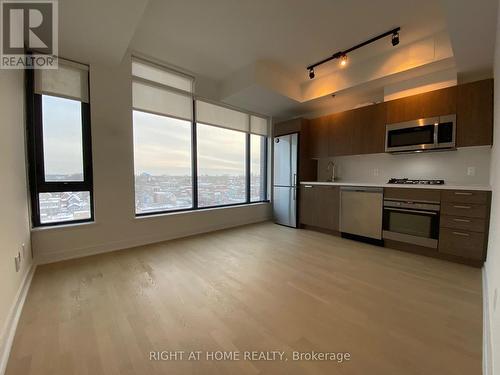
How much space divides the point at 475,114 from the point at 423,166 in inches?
34.7

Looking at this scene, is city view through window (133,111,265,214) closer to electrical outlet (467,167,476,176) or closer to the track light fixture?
the track light fixture

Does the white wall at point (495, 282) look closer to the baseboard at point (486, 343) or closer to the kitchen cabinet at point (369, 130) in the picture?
the baseboard at point (486, 343)

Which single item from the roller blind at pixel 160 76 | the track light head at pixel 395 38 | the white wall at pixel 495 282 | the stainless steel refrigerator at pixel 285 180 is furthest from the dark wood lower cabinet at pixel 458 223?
the roller blind at pixel 160 76

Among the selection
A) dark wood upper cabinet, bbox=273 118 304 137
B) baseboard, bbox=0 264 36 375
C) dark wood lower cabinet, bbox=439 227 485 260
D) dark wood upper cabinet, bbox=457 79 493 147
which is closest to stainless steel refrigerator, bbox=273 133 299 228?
dark wood upper cabinet, bbox=273 118 304 137

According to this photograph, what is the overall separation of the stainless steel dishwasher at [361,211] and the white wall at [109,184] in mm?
3248

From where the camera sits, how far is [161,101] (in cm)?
346

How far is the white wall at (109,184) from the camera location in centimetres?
271

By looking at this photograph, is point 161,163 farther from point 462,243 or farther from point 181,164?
point 462,243

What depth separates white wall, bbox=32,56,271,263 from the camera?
8.89 feet

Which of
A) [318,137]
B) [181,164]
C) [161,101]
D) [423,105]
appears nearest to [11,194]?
[181,164]

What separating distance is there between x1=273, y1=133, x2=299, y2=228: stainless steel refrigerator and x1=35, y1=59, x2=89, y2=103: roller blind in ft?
11.5

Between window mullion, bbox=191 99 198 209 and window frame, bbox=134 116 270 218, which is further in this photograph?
window mullion, bbox=191 99 198 209

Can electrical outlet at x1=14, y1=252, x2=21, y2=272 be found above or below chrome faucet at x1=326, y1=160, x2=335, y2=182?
below

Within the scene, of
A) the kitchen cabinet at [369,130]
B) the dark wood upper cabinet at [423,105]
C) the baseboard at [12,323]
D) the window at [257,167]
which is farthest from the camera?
the window at [257,167]
